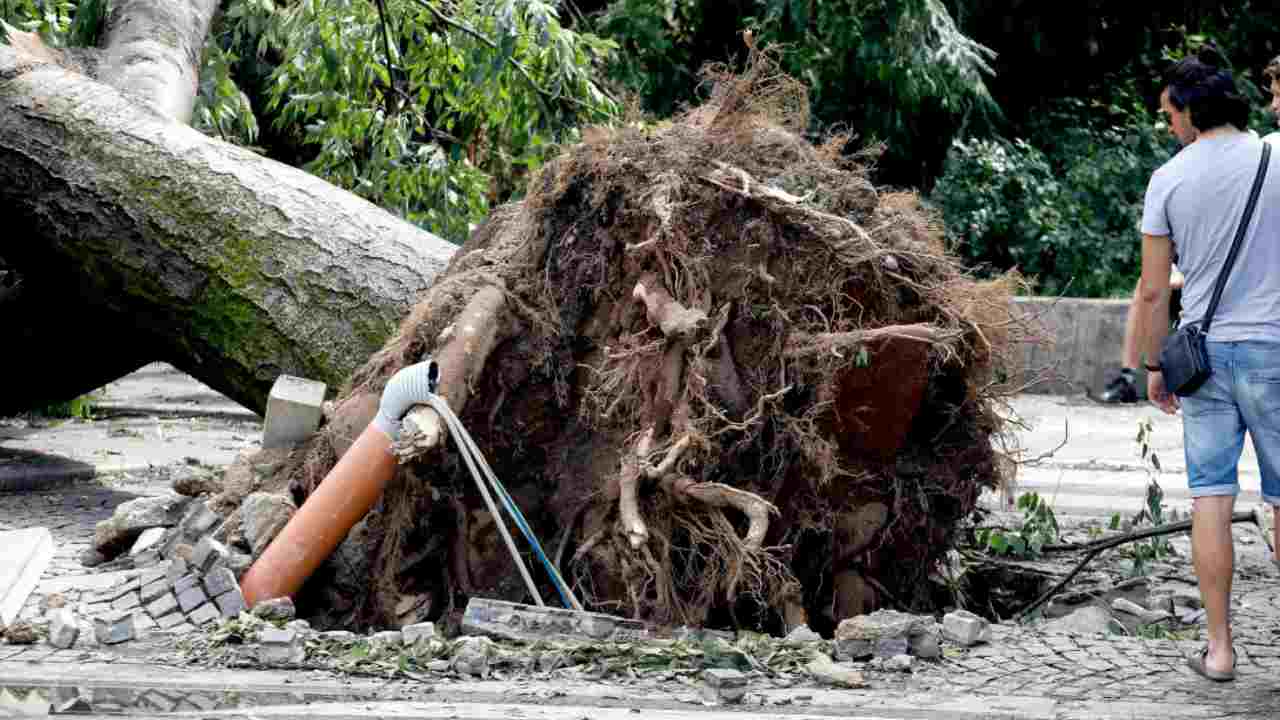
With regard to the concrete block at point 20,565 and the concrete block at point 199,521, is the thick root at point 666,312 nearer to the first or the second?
the concrete block at point 199,521

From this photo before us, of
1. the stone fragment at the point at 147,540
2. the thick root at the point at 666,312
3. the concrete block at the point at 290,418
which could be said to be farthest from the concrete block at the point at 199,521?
the thick root at the point at 666,312

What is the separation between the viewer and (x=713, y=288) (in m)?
5.72

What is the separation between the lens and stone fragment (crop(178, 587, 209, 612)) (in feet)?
17.9

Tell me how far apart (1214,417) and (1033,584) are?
6.82 feet

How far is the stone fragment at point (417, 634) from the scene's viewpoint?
4988 millimetres

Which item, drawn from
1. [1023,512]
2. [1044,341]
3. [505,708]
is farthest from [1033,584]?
[505,708]

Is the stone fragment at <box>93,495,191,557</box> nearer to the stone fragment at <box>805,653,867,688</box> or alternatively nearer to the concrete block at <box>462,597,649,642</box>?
the concrete block at <box>462,597,649,642</box>

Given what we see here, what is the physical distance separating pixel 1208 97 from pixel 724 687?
2.16 m

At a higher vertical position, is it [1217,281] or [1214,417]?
[1217,281]

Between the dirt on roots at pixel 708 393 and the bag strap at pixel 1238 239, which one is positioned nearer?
the bag strap at pixel 1238 239

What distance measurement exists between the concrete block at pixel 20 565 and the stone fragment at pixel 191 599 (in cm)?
55

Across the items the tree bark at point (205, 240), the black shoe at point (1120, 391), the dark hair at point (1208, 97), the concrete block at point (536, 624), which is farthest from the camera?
the black shoe at point (1120, 391)

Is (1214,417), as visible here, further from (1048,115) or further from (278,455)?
(1048,115)

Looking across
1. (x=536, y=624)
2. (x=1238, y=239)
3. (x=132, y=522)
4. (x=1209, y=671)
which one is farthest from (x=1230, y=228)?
(x=132, y=522)
